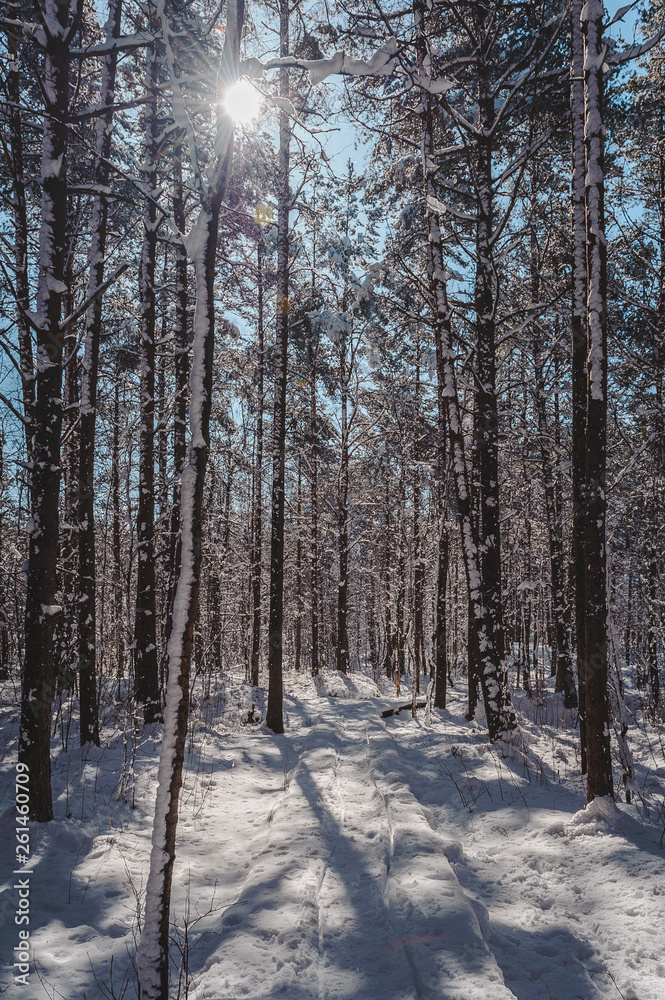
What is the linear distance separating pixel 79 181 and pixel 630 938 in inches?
449

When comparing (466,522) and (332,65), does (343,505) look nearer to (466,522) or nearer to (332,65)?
(466,522)

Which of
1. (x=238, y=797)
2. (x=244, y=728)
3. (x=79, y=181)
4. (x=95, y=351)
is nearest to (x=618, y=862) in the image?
(x=238, y=797)

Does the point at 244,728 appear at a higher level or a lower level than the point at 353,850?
lower

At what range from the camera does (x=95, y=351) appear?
7.86 m

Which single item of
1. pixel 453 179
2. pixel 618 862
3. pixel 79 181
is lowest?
pixel 618 862

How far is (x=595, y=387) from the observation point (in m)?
5.24

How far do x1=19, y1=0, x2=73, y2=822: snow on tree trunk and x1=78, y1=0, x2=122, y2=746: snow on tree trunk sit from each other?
7.77ft

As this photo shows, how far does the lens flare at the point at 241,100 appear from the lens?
3049mm

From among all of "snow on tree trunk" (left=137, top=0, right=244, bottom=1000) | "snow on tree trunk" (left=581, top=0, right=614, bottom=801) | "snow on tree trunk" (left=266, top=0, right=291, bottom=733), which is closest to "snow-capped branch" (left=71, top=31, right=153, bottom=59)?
"snow on tree trunk" (left=137, top=0, right=244, bottom=1000)

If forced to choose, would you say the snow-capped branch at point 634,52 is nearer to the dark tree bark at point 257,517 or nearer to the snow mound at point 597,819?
the snow mound at point 597,819

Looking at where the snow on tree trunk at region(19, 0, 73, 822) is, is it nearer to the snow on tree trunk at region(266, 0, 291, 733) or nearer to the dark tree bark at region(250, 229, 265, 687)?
the snow on tree trunk at region(266, 0, 291, 733)

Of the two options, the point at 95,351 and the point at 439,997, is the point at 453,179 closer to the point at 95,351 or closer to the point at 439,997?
the point at 95,351

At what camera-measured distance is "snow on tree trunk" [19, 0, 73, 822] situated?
4742mm

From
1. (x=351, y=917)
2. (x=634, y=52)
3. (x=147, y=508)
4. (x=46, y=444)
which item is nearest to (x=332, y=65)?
(x=46, y=444)
